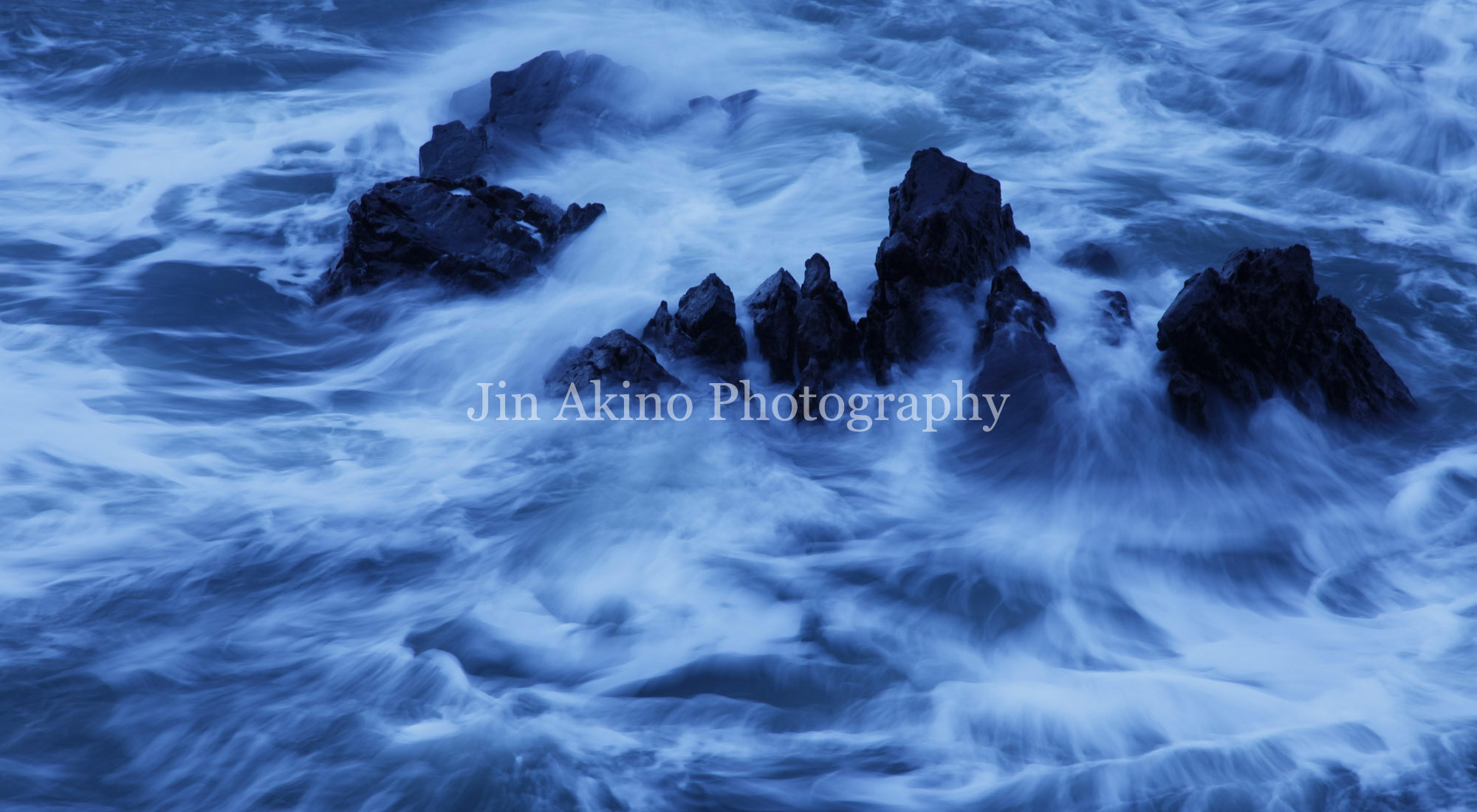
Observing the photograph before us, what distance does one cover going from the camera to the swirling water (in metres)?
4.88

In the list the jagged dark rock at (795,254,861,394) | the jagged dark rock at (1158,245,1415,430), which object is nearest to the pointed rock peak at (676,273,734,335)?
the jagged dark rock at (795,254,861,394)

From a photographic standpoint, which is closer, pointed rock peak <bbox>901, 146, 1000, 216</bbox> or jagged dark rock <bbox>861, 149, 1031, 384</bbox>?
jagged dark rock <bbox>861, 149, 1031, 384</bbox>

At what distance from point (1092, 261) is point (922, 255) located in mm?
1648

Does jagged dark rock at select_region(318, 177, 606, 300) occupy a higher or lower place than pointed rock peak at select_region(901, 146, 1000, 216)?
lower

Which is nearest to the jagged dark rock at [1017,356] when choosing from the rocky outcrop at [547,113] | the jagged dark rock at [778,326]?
the jagged dark rock at [778,326]

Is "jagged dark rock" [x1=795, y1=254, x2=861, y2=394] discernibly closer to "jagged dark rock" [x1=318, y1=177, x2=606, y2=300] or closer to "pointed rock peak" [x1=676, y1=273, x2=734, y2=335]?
"pointed rock peak" [x1=676, y1=273, x2=734, y2=335]

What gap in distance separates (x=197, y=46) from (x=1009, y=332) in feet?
30.8

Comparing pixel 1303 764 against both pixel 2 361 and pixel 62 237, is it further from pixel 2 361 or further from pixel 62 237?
pixel 62 237

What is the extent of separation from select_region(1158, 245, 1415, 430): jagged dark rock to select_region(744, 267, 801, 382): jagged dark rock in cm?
216

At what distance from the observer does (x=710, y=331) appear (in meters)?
7.17

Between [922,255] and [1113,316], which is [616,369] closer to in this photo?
[922,255]

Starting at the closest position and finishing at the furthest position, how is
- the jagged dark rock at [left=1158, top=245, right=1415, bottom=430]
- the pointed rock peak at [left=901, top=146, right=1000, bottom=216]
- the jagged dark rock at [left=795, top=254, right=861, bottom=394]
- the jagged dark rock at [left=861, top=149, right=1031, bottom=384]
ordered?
the jagged dark rock at [left=1158, top=245, right=1415, bottom=430] < the jagged dark rock at [left=795, top=254, right=861, bottom=394] < the jagged dark rock at [left=861, top=149, right=1031, bottom=384] < the pointed rock peak at [left=901, top=146, right=1000, bottom=216]

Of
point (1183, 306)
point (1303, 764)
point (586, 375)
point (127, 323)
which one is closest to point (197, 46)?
point (127, 323)

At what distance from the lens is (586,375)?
Result: 23.3ft
